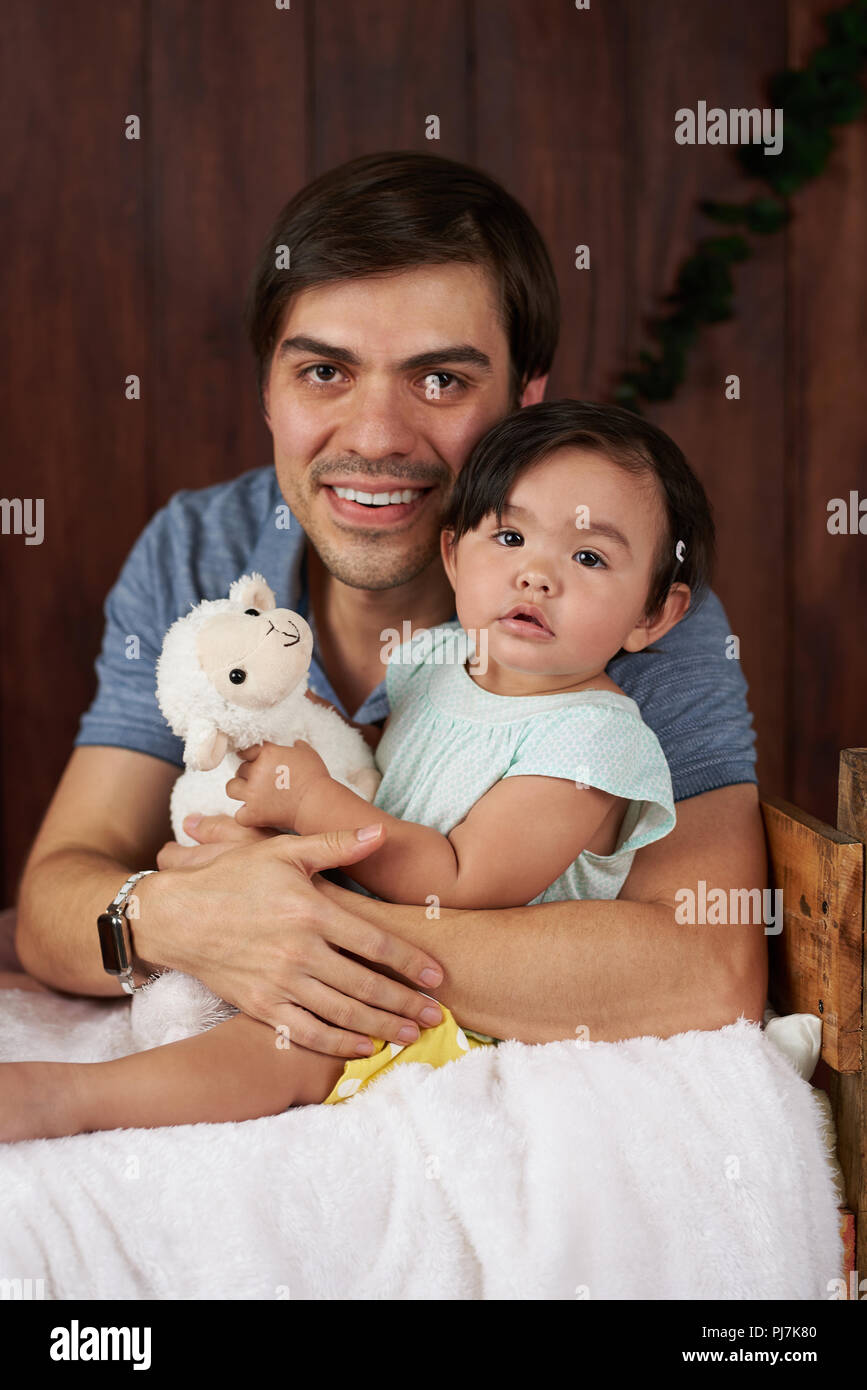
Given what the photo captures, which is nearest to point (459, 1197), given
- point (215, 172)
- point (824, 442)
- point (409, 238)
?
point (409, 238)

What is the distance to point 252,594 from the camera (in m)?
1.05

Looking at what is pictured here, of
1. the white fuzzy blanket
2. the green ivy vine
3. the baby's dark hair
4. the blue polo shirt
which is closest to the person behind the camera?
the white fuzzy blanket

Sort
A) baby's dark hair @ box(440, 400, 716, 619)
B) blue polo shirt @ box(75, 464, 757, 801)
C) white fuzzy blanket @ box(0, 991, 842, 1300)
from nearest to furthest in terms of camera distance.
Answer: white fuzzy blanket @ box(0, 991, 842, 1300) → baby's dark hair @ box(440, 400, 716, 619) → blue polo shirt @ box(75, 464, 757, 801)

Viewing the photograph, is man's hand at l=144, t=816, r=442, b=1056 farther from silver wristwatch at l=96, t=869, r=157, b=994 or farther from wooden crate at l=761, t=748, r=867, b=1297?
wooden crate at l=761, t=748, r=867, b=1297

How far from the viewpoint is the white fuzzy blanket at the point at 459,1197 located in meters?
0.82

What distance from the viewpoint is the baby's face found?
105cm

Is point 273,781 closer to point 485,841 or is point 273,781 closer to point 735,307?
point 485,841

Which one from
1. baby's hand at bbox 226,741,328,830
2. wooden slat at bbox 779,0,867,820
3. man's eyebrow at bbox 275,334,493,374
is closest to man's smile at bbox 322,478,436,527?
man's eyebrow at bbox 275,334,493,374

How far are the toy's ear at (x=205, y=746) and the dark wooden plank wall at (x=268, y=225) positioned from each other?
0.98m

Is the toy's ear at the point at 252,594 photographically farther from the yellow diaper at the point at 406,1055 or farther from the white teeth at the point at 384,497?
the yellow diaper at the point at 406,1055

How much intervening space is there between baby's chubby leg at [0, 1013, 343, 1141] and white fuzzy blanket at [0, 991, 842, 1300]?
22mm

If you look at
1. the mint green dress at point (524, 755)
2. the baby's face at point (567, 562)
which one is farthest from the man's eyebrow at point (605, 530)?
the mint green dress at point (524, 755)

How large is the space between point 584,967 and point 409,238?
80 cm
